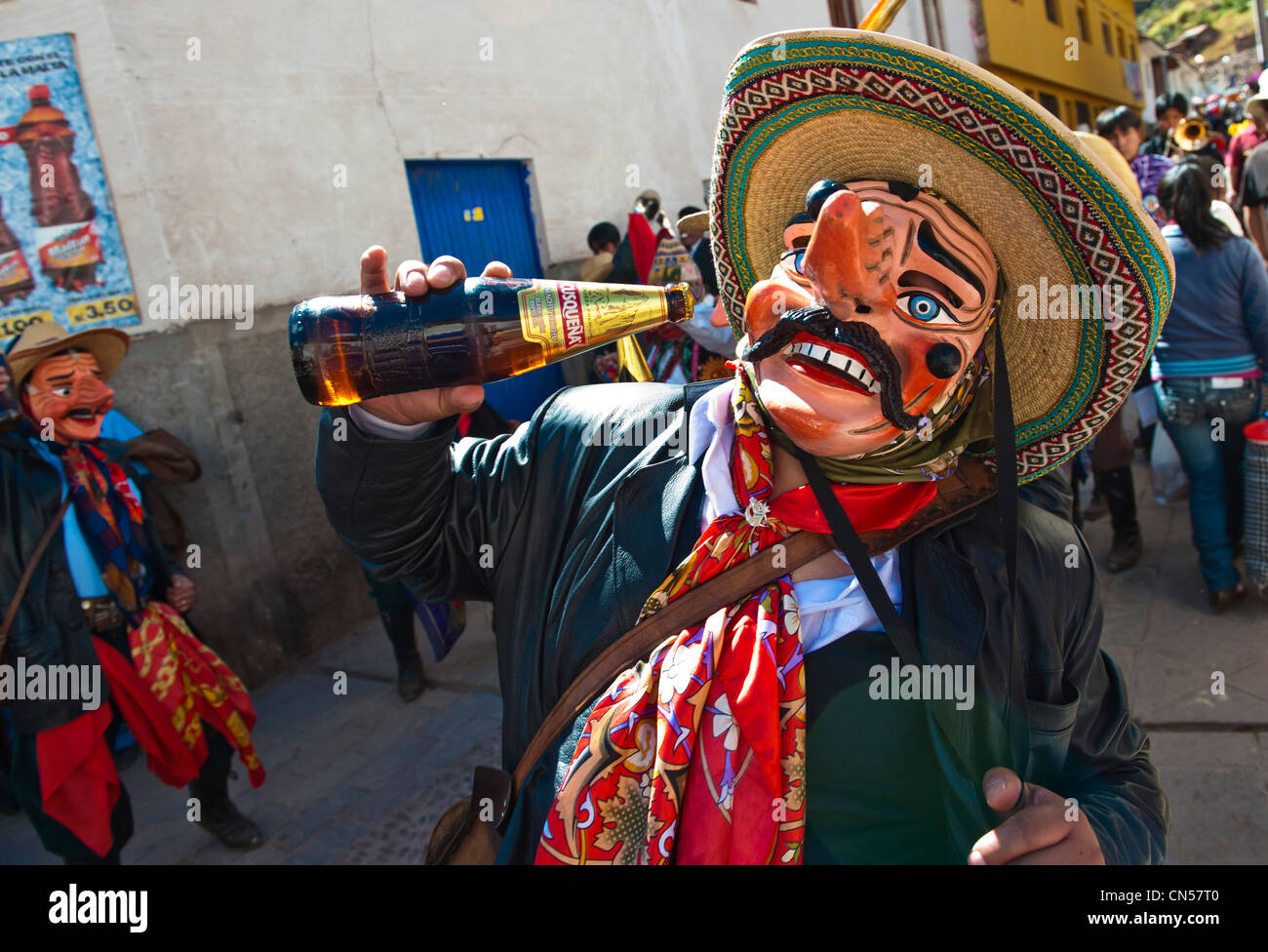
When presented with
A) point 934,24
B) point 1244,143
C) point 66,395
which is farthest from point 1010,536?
point 934,24

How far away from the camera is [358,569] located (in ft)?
18.8

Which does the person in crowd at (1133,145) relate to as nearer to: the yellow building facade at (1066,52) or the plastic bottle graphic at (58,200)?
the plastic bottle graphic at (58,200)

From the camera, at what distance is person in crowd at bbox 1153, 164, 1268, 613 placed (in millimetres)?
4254

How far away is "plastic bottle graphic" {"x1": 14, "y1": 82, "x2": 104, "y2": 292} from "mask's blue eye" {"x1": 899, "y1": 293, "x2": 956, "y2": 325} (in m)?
4.53

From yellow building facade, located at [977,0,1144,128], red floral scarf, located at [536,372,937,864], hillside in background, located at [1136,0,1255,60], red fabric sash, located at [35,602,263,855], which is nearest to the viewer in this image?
red floral scarf, located at [536,372,937,864]

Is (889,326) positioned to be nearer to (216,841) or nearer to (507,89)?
(216,841)

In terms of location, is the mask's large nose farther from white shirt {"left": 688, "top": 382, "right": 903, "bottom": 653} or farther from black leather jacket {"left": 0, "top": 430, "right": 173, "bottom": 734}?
black leather jacket {"left": 0, "top": 430, "right": 173, "bottom": 734}

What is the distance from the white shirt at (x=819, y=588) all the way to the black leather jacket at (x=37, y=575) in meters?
2.74

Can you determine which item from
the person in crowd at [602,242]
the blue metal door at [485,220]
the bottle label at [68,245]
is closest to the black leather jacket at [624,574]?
the bottle label at [68,245]

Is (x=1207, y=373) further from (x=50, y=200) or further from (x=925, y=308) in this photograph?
(x=50, y=200)

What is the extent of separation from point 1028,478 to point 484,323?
103 cm

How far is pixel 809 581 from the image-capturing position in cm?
153

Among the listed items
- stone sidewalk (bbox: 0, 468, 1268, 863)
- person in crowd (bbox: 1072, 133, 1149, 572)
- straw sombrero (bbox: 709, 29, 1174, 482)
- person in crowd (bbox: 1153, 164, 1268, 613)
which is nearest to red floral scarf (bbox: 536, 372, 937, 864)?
straw sombrero (bbox: 709, 29, 1174, 482)

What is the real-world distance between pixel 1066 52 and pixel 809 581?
955 inches
